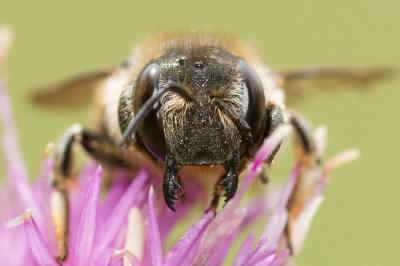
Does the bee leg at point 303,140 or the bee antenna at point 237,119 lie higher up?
the bee antenna at point 237,119

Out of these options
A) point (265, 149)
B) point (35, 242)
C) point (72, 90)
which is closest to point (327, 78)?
point (72, 90)

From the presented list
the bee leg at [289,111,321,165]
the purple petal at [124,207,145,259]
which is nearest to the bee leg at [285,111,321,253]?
the bee leg at [289,111,321,165]

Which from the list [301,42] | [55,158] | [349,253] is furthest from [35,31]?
[55,158]

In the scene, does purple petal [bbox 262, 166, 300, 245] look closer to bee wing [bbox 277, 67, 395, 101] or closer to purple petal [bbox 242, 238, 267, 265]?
purple petal [bbox 242, 238, 267, 265]

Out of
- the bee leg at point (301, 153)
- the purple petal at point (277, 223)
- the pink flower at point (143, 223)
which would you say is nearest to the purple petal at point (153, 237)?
the pink flower at point (143, 223)

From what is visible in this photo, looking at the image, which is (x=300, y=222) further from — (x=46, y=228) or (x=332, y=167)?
(x=46, y=228)

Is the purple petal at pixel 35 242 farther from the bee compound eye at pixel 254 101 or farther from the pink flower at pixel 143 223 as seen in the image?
the bee compound eye at pixel 254 101
